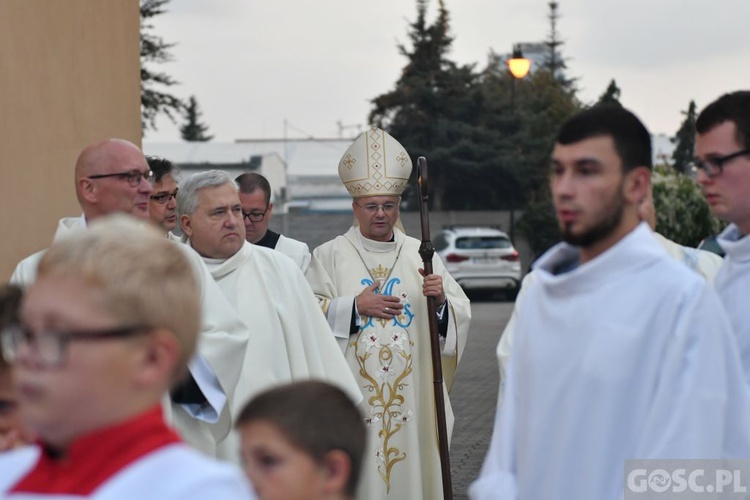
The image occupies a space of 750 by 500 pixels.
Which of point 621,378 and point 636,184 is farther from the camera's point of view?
point 636,184

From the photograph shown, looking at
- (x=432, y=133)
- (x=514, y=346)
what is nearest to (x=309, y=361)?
(x=514, y=346)

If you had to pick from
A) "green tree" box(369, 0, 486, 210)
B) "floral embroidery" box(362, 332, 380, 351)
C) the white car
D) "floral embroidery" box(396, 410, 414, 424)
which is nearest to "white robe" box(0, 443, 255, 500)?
"floral embroidery" box(362, 332, 380, 351)

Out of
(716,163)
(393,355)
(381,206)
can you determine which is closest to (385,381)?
(393,355)

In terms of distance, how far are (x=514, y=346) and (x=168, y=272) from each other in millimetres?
1562

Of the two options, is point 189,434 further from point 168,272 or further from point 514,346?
point 168,272

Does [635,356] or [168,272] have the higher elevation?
[168,272]

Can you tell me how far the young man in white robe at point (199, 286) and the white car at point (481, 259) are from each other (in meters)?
23.0

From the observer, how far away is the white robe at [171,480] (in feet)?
5.86

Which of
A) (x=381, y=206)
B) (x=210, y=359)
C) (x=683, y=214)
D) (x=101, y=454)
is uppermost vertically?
(x=381, y=206)

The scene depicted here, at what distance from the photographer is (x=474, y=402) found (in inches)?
517

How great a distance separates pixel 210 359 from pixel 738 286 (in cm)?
225

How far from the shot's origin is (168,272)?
195 centimetres

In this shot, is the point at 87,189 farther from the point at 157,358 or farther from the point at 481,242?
the point at 481,242

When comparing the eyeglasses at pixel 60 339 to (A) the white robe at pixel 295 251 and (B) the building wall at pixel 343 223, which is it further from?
(B) the building wall at pixel 343 223
